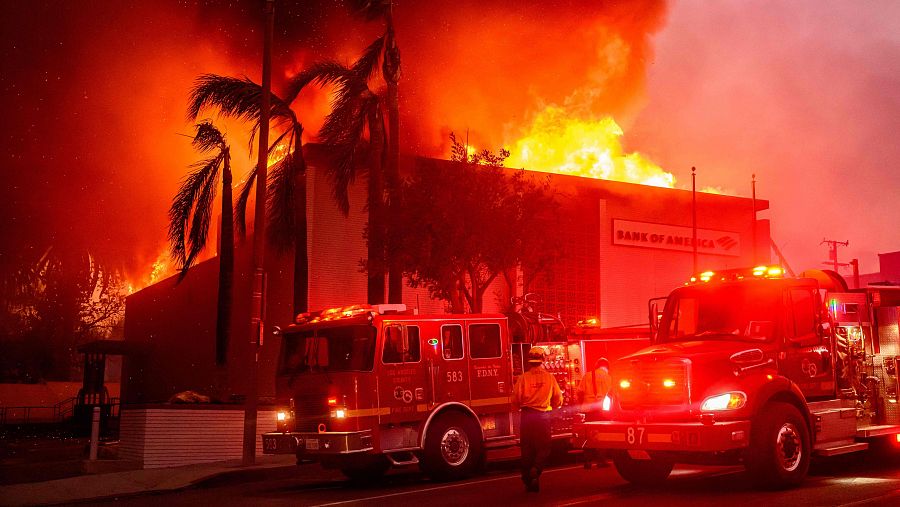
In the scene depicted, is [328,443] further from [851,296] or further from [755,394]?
[851,296]

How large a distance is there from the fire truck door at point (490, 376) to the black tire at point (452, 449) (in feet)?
1.28

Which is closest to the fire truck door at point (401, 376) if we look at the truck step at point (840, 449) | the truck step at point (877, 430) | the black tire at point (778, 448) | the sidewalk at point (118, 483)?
the sidewalk at point (118, 483)

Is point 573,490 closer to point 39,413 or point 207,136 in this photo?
point 207,136

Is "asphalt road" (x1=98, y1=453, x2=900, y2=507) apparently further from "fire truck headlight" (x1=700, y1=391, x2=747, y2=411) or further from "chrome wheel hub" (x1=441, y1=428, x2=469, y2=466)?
"fire truck headlight" (x1=700, y1=391, x2=747, y2=411)

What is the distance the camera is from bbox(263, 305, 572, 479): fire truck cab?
41.2ft

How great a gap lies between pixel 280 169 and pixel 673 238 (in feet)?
51.6

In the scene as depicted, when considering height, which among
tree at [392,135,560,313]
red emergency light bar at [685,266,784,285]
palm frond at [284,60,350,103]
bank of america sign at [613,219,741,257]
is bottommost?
red emergency light bar at [685,266,784,285]

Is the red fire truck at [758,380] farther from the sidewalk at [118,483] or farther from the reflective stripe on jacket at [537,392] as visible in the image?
the sidewalk at [118,483]

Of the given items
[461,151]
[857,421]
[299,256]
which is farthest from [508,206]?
[857,421]

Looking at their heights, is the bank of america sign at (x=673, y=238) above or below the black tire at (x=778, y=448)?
above

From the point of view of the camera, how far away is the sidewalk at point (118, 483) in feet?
42.8

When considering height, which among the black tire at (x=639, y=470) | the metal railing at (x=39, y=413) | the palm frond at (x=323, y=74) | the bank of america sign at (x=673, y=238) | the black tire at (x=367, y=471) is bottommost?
the metal railing at (x=39, y=413)

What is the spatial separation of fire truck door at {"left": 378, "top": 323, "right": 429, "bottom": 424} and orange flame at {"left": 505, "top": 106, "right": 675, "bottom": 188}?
20.6 metres

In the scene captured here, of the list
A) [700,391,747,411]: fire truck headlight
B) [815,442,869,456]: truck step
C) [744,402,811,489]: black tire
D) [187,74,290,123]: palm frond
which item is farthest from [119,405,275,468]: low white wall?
[815,442,869,456]: truck step
